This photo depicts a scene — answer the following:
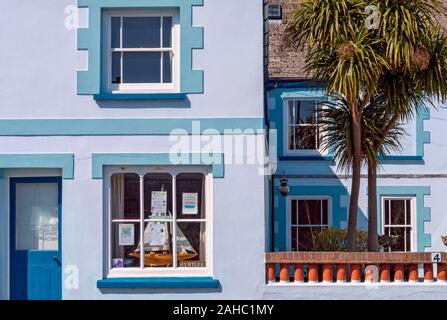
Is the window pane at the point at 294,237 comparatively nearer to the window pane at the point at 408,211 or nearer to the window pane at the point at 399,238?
the window pane at the point at 399,238

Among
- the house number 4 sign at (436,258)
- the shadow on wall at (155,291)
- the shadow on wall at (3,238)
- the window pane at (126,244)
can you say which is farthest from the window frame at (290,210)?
the shadow on wall at (3,238)

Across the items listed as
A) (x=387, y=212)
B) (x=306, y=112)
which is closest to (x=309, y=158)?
(x=306, y=112)

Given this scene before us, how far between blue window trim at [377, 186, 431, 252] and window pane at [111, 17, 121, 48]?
7653 millimetres

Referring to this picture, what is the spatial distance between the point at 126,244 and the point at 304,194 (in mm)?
6750

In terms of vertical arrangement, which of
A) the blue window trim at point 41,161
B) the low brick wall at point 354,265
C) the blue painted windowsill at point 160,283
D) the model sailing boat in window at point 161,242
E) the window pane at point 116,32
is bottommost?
the blue painted windowsill at point 160,283

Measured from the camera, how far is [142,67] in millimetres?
9969

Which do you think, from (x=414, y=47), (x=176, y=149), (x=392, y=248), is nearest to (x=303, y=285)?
(x=176, y=149)

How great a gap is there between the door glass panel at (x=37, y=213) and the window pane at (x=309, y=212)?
7.20 metres

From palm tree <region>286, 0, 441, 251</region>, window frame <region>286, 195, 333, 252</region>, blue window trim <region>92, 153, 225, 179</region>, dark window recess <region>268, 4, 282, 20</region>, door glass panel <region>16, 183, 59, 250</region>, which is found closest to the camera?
palm tree <region>286, 0, 441, 251</region>

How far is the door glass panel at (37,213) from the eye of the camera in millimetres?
9992

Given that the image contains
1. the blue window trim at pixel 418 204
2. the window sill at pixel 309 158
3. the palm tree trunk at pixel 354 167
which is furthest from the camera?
the window sill at pixel 309 158

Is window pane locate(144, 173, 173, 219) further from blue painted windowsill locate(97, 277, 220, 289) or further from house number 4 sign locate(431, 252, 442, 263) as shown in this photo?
house number 4 sign locate(431, 252, 442, 263)

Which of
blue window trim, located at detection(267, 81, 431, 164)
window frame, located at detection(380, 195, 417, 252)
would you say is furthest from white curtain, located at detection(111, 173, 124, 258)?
window frame, located at detection(380, 195, 417, 252)

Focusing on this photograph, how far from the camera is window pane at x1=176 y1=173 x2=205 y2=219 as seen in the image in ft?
32.2
